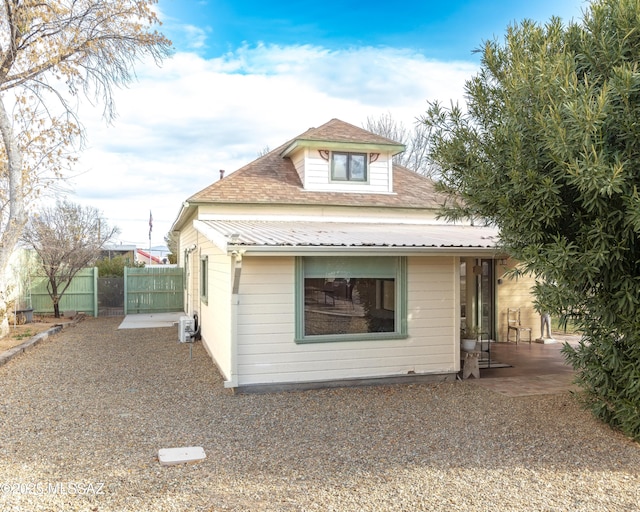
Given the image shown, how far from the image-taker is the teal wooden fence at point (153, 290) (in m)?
20.2

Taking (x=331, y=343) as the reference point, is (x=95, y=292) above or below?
above

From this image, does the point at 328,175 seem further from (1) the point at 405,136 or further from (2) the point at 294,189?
(1) the point at 405,136

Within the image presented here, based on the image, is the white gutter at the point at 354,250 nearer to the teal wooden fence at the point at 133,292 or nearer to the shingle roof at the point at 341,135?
the shingle roof at the point at 341,135

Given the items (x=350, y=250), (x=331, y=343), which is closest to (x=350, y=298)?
(x=331, y=343)

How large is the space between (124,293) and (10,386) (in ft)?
37.9

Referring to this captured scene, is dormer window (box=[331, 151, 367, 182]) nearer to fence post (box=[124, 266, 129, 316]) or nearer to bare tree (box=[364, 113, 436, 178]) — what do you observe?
fence post (box=[124, 266, 129, 316])

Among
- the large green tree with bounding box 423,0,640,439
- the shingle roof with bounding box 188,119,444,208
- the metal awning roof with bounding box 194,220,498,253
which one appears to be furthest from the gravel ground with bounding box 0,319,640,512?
the shingle roof with bounding box 188,119,444,208

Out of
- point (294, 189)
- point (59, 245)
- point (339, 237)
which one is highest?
point (294, 189)

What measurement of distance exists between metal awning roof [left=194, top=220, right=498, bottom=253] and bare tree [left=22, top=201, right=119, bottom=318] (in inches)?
384

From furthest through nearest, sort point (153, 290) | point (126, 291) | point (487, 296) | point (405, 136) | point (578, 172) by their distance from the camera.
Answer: point (405, 136), point (153, 290), point (126, 291), point (487, 296), point (578, 172)

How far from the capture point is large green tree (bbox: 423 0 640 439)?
5.05m

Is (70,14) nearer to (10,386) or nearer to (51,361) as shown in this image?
(51,361)

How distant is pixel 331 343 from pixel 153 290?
13.8 meters

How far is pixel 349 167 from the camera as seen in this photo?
511 inches
